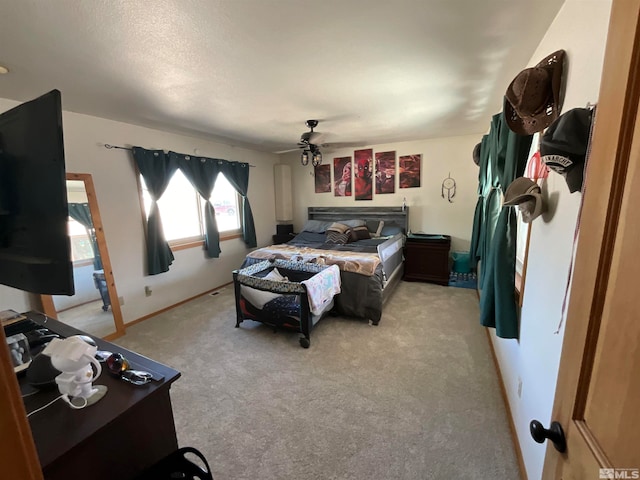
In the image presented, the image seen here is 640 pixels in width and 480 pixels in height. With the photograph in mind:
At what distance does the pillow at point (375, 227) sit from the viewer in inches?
186

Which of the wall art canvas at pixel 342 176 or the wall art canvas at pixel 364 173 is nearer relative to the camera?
the wall art canvas at pixel 364 173

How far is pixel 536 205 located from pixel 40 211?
2010mm

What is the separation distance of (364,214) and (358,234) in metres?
0.79

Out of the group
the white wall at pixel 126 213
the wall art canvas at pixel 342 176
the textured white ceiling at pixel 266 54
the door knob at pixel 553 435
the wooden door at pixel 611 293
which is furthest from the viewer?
the wall art canvas at pixel 342 176

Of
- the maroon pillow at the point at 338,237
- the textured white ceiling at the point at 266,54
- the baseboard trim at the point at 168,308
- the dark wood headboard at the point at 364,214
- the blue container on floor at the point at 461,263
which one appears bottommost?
the baseboard trim at the point at 168,308

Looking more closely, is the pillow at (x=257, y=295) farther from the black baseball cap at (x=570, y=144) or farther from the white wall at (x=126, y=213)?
the black baseball cap at (x=570, y=144)

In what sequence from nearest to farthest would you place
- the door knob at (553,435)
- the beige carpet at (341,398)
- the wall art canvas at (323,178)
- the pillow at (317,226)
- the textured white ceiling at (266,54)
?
the door knob at (553,435) → the textured white ceiling at (266,54) → the beige carpet at (341,398) → the pillow at (317,226) → the wall art canvas at (323,178)

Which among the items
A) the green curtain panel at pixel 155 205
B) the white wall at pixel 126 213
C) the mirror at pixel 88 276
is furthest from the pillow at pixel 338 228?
the mirror at pixel 88 276

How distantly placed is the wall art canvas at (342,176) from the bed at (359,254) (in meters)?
0.34

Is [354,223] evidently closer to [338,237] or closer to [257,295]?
[338,237]

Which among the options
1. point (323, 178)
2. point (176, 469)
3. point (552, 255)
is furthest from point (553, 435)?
point (323, 178)

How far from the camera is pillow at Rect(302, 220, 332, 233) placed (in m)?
5.01

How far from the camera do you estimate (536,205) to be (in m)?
1.33

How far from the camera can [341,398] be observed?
2.00 meters
